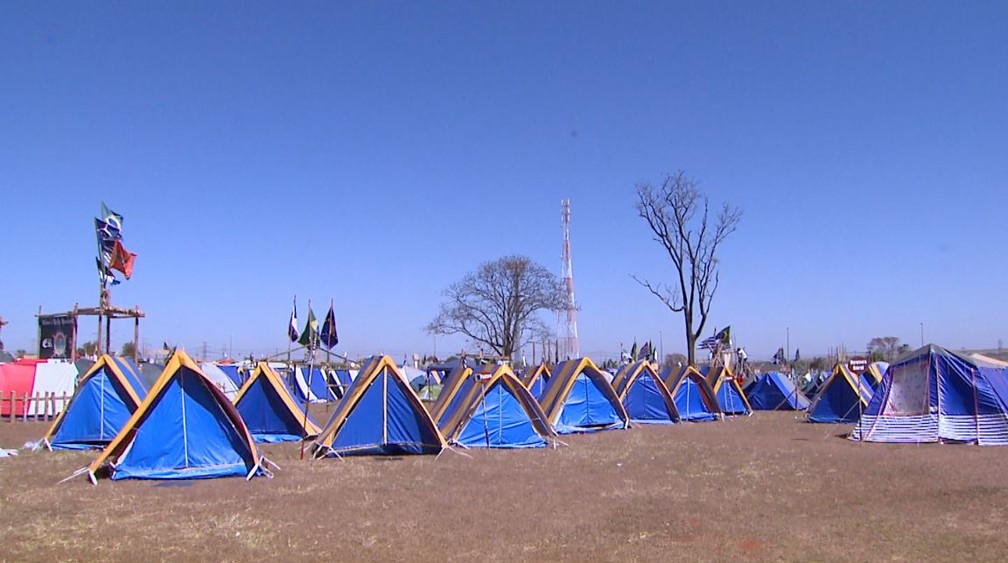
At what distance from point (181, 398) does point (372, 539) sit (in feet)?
20.6

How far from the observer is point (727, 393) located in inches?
1176

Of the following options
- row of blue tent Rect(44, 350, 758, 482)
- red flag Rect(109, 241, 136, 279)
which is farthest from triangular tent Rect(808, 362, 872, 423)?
red flag Rect(109, 241, 136, 279)

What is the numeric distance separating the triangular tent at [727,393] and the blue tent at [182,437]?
1983cm

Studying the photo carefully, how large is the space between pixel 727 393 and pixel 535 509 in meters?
20.9

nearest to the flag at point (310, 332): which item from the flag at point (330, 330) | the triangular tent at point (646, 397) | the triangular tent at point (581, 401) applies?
the flag at point (330, 330)

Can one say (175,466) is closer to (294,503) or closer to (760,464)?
(294,503)

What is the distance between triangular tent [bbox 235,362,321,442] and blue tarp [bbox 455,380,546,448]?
4313 mm

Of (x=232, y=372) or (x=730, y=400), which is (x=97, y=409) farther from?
(x=730, y=400)

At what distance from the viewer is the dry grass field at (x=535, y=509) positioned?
8.34m

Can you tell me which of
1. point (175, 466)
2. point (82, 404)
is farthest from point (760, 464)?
point (82, 404)

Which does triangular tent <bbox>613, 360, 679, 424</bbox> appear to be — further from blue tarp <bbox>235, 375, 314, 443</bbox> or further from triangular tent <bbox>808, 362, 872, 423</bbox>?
blue tarp <bbox>235, 375, 314, 443</bbox>

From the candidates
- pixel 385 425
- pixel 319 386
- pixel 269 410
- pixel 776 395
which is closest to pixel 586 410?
pixel 385 425

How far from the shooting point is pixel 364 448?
16344 mm

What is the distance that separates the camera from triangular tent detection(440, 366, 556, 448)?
58.6ft
